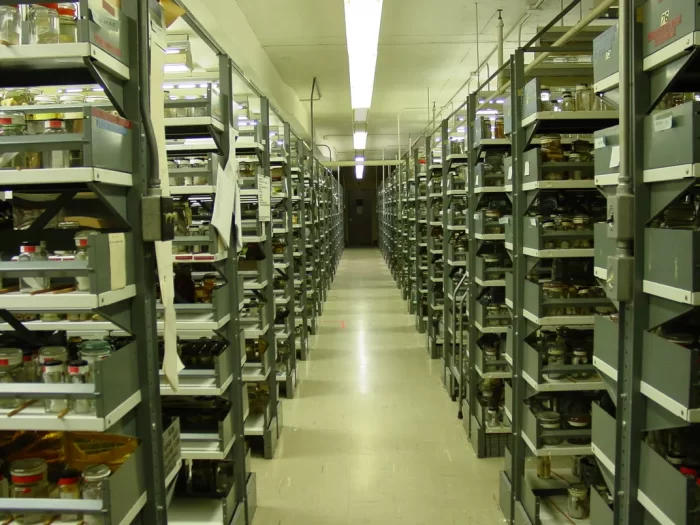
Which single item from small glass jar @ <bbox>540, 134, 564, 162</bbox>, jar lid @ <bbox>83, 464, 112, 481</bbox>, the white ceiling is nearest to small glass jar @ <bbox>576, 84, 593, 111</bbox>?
small glass jar @ <bbox>540, 134, 564, 162</bbox>

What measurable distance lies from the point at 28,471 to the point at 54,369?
40 centimetres

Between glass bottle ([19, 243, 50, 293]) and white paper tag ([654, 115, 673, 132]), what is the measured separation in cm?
185

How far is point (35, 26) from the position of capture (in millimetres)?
1639

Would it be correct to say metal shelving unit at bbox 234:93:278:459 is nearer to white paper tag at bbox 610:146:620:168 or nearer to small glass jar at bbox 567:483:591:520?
small glass jar at bbox 567:483:591:520

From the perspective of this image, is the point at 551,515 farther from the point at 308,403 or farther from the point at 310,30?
the point at 310,30

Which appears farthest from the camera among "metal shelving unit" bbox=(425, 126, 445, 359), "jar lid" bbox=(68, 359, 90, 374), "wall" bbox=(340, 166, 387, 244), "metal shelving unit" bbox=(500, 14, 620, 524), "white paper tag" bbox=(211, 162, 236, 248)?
"wall" bbox=(340, 166, 387, 244)

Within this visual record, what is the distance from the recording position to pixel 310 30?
256 inches

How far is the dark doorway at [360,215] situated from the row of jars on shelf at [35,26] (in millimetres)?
23540

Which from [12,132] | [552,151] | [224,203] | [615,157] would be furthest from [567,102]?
[12,132]

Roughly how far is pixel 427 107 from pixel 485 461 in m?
8.97

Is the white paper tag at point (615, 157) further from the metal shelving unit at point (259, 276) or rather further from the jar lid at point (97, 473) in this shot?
the metal shelving unit at point (259, 276)

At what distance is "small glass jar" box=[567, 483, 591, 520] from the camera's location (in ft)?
9.53

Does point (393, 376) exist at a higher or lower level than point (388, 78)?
lower

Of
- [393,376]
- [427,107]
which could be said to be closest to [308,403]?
[393,376]
